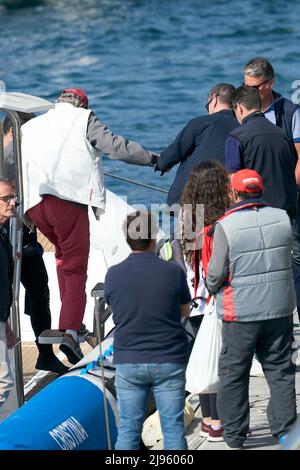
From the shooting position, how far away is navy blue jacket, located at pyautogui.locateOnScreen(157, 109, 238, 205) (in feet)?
21.6

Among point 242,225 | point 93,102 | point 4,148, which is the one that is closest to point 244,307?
point 242,225

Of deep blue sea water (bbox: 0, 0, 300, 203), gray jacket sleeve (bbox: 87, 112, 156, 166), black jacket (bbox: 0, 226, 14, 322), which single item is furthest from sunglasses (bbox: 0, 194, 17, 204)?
deep blue sea water (bbox: 0, 0, 300, 203)

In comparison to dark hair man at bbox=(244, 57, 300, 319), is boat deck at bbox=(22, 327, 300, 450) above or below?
below

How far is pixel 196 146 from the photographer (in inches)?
262

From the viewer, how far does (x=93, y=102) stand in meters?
27.7

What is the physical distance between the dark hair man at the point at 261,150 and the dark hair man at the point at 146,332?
1186 mm

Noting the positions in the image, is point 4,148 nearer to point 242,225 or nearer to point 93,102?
point 242,225

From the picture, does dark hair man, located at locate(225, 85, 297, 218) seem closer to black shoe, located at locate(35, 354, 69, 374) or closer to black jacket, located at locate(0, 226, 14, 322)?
black jacket, located at locate(0, 226, 14, 322)

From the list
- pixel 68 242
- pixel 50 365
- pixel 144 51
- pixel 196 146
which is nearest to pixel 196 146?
pixel 196 146

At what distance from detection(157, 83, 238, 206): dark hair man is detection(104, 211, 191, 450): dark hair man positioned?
128 cm

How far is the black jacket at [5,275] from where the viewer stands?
6.70 meters

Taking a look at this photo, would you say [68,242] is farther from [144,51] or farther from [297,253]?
[144,51]

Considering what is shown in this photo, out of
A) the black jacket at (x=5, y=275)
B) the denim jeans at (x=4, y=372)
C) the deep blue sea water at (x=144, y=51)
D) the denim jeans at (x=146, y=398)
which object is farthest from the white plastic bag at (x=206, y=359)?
the deep blue sea water at (x=144, y=51)

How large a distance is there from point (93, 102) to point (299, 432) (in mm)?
23602
